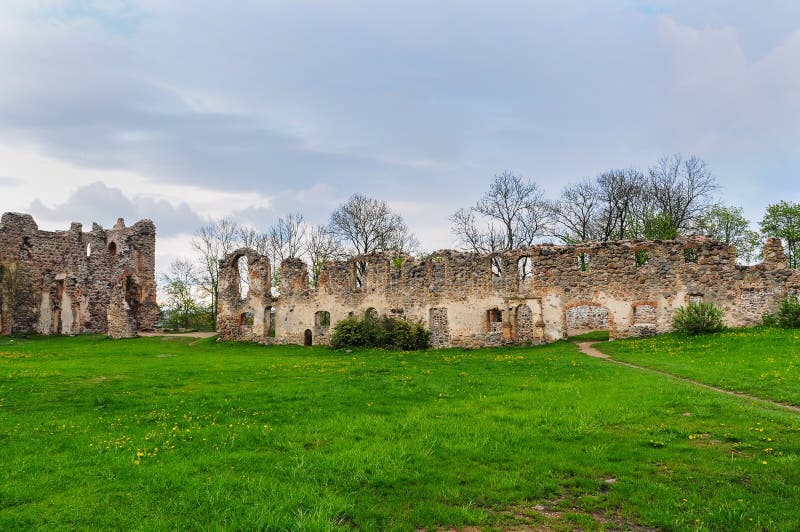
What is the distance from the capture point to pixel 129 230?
44031 mm

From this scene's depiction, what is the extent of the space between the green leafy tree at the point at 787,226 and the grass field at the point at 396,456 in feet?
126

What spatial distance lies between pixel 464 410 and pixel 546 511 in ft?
16.1

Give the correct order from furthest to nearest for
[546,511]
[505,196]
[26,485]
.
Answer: [505,196] < [26,485] < [546,511]

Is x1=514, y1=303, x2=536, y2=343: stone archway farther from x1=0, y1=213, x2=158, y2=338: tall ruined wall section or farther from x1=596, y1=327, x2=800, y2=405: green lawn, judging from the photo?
x1=0, y1=213, x2=158, y2=338: tall ruined wall section

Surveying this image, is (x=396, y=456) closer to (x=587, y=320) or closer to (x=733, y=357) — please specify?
(x=733, y=357)

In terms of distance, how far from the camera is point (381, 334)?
96.4 feet

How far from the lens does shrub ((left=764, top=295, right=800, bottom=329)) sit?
2209cm

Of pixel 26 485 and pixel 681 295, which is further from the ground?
pixel 681 295

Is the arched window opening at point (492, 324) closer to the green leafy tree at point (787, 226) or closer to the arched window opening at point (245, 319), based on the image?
the arched window opening at point (245, 319)

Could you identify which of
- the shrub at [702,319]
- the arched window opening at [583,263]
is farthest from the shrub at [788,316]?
the arched window opening at [583,263]

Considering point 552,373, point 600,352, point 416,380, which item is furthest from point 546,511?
point 600,352

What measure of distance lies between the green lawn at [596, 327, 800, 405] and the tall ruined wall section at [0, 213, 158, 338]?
34.7 meters

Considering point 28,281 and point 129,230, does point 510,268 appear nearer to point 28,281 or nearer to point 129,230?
point 129,230

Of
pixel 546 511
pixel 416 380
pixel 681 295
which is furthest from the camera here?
pixel 681 295
